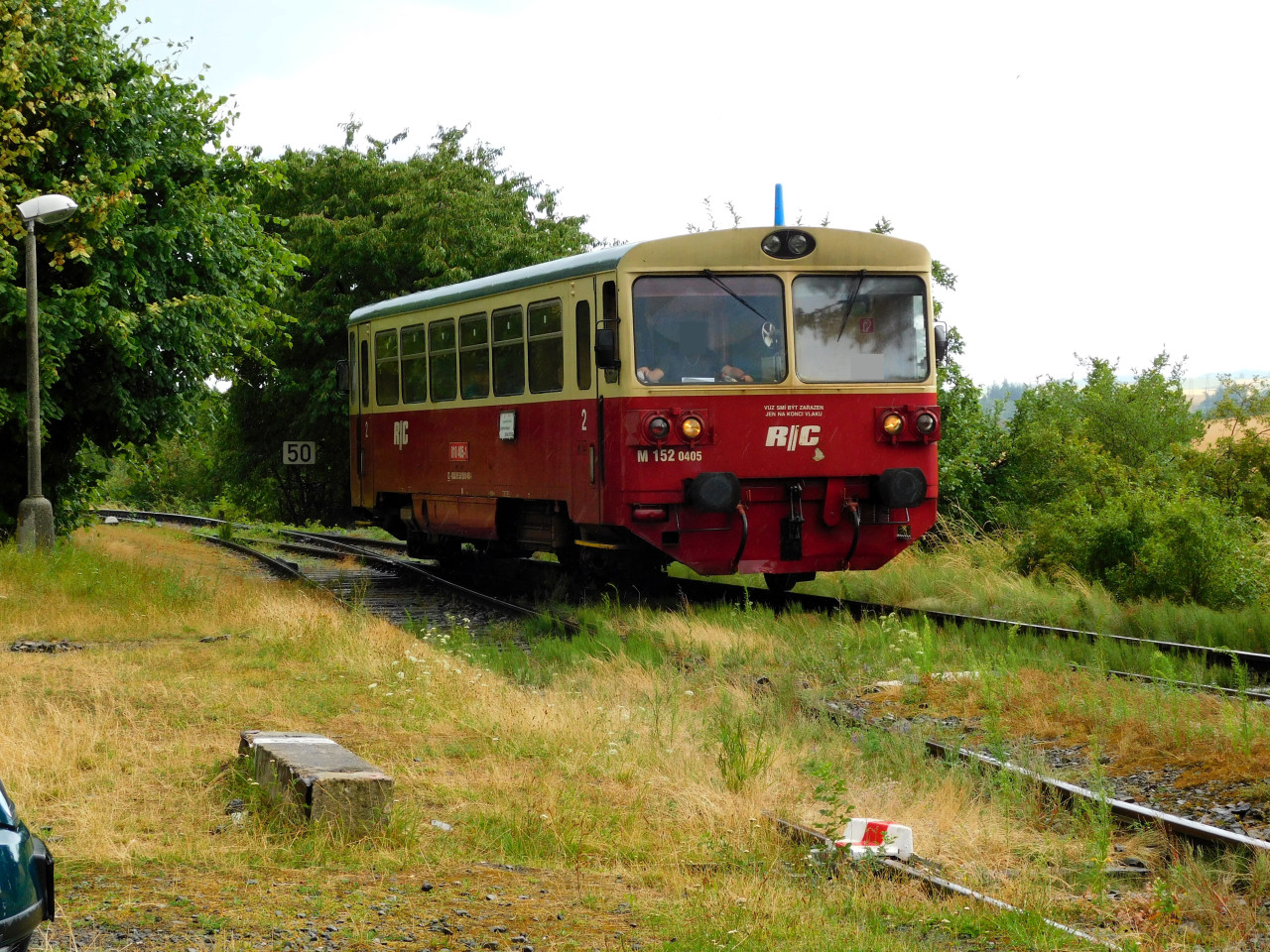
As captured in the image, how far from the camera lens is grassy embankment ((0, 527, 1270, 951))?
4.95 m

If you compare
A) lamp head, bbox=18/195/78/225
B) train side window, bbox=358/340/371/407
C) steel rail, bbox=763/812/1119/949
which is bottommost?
steel rail, bbox=763/812/1119/949

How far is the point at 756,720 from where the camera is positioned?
846 cm

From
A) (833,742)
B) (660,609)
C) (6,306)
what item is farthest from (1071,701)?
(6,306)

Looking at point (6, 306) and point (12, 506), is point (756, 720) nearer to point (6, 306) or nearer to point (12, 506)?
point (6, 306)

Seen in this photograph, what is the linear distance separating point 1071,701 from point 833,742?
1.65 metres

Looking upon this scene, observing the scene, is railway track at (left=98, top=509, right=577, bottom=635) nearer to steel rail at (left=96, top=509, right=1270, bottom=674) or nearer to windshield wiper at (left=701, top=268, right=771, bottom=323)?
steel rail at (left=96, top=509, right=1270, bottom=674)

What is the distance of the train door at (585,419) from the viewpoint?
41.2 feet

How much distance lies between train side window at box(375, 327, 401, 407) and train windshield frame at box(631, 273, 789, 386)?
18.7 feet

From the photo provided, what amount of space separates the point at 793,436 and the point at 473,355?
4.02m

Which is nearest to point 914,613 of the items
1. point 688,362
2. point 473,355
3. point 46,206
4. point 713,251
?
point 688,362

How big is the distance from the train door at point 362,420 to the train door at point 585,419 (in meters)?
5.87

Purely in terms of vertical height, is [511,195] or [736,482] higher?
[511,195]

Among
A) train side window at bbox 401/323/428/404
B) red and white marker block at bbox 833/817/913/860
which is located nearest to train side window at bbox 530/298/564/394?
train side window at bbox 401/323/428/404

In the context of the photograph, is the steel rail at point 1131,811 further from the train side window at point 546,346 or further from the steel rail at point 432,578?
the train side window at point 546,346
